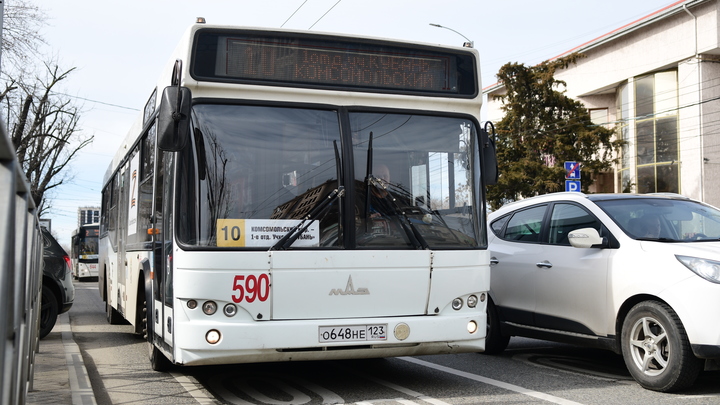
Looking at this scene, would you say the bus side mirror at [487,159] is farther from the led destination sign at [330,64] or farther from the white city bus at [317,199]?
the led destination sign at [330,64]

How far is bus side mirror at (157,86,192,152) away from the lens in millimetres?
5930

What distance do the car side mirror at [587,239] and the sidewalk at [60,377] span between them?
448 cm

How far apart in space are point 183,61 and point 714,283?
4.57 metres

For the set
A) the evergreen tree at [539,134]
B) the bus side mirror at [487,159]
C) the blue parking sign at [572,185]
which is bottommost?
the bus side mirror at [487,159]

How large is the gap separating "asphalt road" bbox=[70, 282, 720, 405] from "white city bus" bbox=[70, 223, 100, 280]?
31954 millimetres

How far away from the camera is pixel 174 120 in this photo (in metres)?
5.97

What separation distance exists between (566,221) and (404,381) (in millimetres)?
2421

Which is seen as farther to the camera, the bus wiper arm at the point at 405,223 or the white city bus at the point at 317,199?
the bus wiper arm at the point at 405,223

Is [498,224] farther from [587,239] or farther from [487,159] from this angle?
[487,159]

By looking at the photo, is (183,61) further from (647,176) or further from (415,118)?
(647,176)

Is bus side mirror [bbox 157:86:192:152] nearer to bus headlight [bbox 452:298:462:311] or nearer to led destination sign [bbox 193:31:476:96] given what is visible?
led destination sign [bbox 193:31:476:96]

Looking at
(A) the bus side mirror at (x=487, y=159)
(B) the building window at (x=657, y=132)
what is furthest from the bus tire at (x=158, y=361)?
(B) the building window at (x=657, y=132)

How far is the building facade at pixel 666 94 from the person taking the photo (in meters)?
33.8

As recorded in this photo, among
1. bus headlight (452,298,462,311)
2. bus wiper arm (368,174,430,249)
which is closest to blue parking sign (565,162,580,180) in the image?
bus headlight (452,298,462,311)
